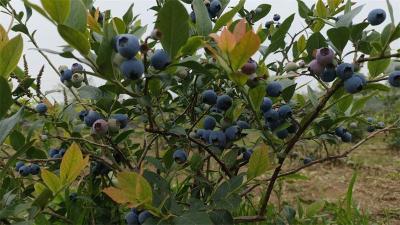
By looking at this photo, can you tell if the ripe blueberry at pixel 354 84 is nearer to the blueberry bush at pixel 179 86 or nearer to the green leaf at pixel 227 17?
the blueberry bush at pixel 179 86

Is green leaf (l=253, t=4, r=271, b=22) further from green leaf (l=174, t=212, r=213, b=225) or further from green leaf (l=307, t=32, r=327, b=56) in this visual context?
green leaf (l=174, t=212, r=213, b=225)

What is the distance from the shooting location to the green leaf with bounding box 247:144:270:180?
2.77ft

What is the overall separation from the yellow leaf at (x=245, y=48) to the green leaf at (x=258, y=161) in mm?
206

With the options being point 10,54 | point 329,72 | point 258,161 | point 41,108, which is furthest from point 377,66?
point 41,108

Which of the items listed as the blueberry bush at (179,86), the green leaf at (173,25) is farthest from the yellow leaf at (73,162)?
the green leaf at (173,25)

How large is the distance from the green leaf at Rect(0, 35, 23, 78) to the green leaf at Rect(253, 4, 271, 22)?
0.88 m

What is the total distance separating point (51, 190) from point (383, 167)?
4.39 metres

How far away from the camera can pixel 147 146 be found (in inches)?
46.6

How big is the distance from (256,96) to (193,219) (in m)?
0.28

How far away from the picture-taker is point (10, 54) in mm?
743

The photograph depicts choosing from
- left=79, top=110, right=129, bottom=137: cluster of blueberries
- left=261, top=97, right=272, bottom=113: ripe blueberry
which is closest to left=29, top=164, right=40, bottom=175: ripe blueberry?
left=79, top=110, right=129, bottom=137: cluster of blueberries

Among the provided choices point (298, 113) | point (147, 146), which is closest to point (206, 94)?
point (147, 146)

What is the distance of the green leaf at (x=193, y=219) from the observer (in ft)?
2.62

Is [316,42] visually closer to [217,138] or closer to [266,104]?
[266,104]
